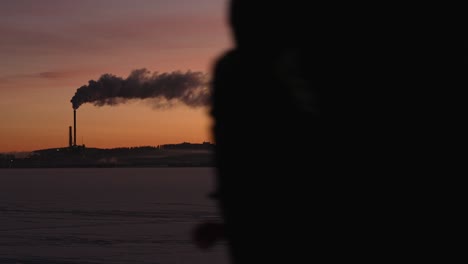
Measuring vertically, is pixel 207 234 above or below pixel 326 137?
below

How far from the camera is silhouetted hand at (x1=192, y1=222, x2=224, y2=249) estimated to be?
68.6 inches

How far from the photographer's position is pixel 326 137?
4.92 feet

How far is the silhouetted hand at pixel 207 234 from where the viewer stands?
1741 mm

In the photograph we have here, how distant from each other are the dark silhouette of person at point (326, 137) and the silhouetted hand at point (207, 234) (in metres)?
0.13

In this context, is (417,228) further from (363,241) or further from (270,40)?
(270,40)

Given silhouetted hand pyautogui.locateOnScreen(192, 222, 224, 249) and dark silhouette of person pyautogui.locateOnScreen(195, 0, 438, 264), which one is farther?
silhouetted hand pyautogui.locateOnScreen(192, 222, 224, 249)

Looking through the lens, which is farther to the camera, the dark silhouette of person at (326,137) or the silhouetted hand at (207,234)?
the silhouetted hand at (207,234)

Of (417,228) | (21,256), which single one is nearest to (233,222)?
(417,228)

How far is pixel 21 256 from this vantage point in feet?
89.7

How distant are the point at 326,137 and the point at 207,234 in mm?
410

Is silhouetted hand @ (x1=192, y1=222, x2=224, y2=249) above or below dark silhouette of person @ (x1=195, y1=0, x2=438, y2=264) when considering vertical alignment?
below

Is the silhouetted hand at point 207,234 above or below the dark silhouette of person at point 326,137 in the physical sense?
→ below

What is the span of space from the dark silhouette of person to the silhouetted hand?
0.42 ft

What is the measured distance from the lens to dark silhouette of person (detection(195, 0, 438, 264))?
143 centimetres
